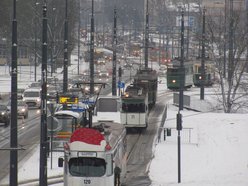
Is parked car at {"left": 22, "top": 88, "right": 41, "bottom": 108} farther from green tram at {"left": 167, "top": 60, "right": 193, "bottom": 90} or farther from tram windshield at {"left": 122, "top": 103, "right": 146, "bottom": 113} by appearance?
tram windshield at {"left": 122, "top": 103, "right": 146, "bottom": 113}

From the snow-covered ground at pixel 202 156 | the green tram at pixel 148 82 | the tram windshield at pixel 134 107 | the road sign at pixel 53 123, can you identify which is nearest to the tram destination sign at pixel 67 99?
the road sign at pixel 53 123

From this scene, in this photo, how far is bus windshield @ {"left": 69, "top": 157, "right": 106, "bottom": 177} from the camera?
23047 millimetres

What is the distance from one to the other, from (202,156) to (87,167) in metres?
12.2

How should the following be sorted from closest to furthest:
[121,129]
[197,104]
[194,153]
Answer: [121,129] → [194,153] → [197,104]

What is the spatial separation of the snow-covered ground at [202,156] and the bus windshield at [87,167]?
4.83 metres

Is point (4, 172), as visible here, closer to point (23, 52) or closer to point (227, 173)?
point (227, 173)

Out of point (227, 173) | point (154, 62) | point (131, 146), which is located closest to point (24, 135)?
point (131, 146)

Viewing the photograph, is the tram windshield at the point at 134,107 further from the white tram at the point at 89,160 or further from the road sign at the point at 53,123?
the white tram at the point at 89,160

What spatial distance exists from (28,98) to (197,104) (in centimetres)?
1264

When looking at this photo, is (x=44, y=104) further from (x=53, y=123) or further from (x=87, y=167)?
(x=53, y=123)

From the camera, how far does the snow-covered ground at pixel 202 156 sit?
95.3 feet

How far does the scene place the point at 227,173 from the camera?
30.4 metres

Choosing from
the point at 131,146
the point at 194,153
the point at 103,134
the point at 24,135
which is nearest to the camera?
the point at 103,134

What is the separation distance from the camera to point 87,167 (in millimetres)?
23078
